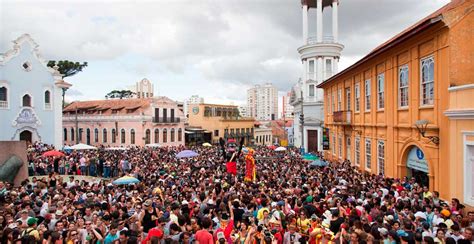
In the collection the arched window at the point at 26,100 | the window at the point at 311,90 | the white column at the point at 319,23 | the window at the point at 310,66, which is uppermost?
the white column at the point at 319,23

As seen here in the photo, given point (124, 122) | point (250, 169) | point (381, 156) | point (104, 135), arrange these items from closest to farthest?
point (250, 169)
point (381, 156)
point (124, 122)
point (104, 135)

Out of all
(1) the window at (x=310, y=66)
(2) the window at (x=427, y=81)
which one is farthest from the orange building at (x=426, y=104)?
(1) the window at (x=310, y=66)

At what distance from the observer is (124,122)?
45.1 metres

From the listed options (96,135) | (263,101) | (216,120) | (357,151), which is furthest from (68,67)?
(263,101)

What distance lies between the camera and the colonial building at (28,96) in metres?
33.4

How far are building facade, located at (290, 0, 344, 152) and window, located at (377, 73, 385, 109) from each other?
67.0 feet

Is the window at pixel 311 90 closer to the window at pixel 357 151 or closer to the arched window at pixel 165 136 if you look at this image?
the window at pixel 357 151

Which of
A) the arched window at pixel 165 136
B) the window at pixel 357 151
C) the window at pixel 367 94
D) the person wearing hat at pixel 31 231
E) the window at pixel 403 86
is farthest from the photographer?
the arched window at pixel 165 136

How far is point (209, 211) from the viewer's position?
8992 mm

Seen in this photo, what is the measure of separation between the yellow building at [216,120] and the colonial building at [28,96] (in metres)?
26.6

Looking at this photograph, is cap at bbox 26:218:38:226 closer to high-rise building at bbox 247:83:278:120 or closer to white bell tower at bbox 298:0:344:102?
white bell tower at bbox 298:0:344:102

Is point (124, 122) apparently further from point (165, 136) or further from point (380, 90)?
point (380, 90)

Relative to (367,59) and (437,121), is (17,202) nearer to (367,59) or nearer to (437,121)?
(437,121)

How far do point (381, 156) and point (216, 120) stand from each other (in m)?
44.0
